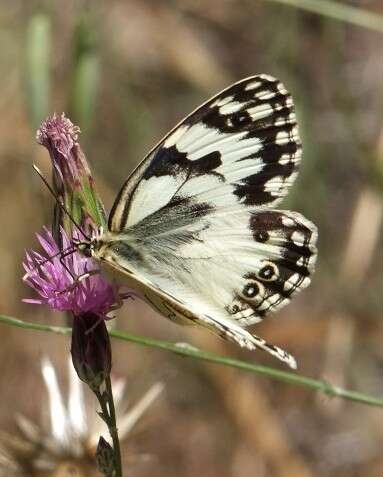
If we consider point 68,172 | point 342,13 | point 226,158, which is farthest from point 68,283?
point 342,13

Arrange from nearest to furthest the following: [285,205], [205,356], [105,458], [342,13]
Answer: [105,458] → [205,356] → [342,13] → [285,205]

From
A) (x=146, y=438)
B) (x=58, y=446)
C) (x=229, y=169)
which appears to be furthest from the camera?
(x=146, y=438)

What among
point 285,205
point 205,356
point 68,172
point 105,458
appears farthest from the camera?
point 285,205

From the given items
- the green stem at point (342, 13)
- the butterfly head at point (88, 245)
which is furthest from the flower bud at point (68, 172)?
the green stem at point (342, 13)

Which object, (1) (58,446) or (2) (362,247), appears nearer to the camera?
(1) (58,446)

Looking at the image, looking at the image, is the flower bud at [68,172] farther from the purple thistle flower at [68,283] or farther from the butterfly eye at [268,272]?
the butterfly eye at [268,272]

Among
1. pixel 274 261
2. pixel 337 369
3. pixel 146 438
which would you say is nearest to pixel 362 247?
pixel 337 369

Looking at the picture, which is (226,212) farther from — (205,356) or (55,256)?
(55,256)

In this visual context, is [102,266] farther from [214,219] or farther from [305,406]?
[305,406]
